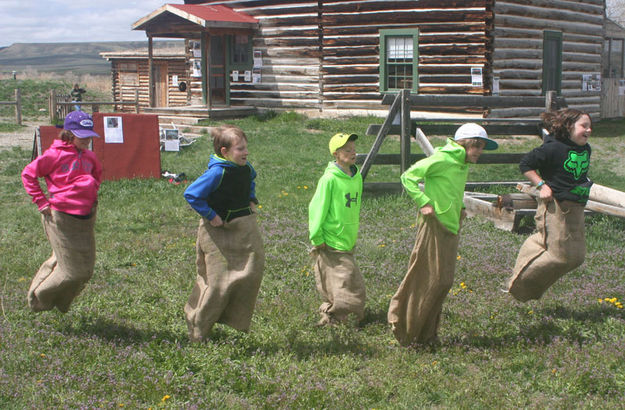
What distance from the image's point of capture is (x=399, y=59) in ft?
67.2

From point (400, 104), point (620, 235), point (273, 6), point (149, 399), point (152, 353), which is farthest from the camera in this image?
point (273, 6)

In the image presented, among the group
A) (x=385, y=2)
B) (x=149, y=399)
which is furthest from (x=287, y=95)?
(x=149, y=399)

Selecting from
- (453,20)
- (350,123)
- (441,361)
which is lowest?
(441,361)

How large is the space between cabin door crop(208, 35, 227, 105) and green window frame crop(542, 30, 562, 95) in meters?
10.5

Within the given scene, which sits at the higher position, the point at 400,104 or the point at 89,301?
the point at 400,104

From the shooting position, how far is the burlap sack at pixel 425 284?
5172 millimetres

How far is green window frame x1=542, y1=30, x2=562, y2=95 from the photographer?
2133cm

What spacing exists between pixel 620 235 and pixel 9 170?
1100 centimetres

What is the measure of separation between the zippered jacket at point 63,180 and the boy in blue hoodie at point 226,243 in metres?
1.05

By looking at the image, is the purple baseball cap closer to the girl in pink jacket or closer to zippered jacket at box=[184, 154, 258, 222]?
the girl in pink jacket

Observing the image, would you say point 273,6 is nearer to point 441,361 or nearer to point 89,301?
point 89,301

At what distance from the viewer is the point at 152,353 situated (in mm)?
4984

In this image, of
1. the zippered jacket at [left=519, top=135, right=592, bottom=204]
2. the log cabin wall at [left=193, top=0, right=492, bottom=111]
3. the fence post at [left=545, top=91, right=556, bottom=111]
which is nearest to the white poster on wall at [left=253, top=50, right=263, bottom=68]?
the log cabin wall at [left=193, top=0, right=492, bottom=111]

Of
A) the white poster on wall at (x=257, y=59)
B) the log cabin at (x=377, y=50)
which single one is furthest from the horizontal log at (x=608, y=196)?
the white poster on wall at (x=257, y=59)
